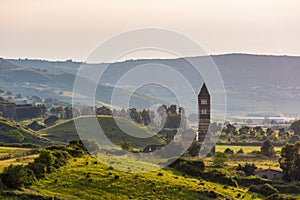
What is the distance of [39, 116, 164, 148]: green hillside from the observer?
158375mm

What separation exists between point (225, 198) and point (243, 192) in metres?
12.2

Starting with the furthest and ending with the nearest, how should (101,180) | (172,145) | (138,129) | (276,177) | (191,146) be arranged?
(138,129), (172,145), (191,146), (276,177), (101,180)

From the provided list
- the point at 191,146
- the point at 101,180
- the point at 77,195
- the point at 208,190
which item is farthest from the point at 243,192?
the point at 191,146

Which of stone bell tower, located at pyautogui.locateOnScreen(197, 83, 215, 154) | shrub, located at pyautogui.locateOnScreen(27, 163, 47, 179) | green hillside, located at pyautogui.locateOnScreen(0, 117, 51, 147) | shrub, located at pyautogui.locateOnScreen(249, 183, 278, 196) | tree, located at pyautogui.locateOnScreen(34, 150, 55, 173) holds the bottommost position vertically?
green hillside, located at pyautogui.locateOnScreen(0, 117, 51, 147)

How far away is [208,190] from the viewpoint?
67750 mm

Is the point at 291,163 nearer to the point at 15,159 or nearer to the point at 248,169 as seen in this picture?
the point at 248,169

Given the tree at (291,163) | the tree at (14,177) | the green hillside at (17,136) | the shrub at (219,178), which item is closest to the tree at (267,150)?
the tree at (291,163)

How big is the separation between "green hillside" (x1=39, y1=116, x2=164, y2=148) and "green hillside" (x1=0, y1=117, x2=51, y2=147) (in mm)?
5393

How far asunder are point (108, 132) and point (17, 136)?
82.3ft

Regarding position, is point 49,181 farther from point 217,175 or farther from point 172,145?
point 172,145

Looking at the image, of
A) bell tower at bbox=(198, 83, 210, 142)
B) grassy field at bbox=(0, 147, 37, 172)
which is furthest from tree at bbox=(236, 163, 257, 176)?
grassy field at bbox=(0, 147, 37, 172)

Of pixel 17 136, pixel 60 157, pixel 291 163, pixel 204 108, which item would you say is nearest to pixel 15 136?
pixel 17 136

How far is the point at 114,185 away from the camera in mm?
64188

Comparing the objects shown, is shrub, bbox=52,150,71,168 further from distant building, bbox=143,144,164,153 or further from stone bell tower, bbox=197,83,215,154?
distant building, bbox=143,144,164,153
